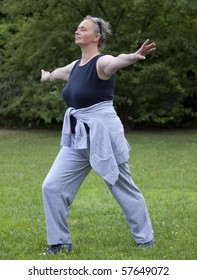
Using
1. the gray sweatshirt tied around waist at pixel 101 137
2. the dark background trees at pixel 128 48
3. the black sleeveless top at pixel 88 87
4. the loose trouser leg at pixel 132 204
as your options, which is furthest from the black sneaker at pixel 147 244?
the dark background trees at pixel 128 48

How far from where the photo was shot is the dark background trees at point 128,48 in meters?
20.2

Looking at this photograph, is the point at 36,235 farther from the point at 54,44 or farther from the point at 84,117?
the point at 54,44

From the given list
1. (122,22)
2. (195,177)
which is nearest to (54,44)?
(122,22)

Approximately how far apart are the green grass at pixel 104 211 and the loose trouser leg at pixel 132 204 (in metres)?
0.15

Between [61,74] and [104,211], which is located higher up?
[61,74]

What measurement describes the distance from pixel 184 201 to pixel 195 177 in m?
2.49

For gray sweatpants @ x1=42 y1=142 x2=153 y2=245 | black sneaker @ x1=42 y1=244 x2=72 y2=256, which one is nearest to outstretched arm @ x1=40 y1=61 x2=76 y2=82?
gray sweatpants @ x1=42 y1=142 x2=153 y2=245

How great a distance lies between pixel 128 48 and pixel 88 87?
15.3 m

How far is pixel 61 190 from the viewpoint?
18.7ft

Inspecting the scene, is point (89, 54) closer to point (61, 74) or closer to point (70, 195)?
point (61, 74)

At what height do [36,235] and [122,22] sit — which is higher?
[122,22]

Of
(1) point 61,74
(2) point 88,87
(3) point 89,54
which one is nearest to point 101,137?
(2) point 88,87

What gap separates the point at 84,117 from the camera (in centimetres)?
572

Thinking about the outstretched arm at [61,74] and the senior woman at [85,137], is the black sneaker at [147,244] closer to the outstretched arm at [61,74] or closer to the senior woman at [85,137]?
the senior woman at [85,137]
